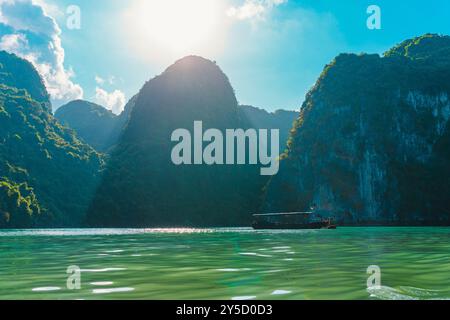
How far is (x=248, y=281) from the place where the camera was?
13.5 meters

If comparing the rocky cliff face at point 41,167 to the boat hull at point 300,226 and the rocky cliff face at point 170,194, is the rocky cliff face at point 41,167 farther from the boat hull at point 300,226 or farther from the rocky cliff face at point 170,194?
the boat hull at point 300,226

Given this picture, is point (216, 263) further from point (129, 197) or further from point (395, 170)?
point (129, 197)

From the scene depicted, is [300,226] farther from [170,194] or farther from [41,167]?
[41,167]

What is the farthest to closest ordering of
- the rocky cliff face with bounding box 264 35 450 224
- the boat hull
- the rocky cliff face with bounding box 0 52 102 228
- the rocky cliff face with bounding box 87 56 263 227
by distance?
the rocky cliff face with bounding box 87 56 263 227 → the rocky cliff face with bounding box 0 52 102 228 → the rocky cliff face with bounding box 264 35 450 224 → the boat hull

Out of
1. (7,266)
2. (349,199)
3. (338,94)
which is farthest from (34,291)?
(338,94)

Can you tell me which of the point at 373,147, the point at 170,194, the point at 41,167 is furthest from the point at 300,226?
the point at 41,167

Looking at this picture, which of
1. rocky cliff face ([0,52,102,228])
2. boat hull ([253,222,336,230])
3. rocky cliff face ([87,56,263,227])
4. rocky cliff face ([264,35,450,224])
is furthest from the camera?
rocky cliff face ([87,56,263,227])

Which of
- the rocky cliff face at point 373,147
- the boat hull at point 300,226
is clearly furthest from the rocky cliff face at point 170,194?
the boat hull at point 300,226

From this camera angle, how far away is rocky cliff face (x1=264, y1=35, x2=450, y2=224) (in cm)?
13938

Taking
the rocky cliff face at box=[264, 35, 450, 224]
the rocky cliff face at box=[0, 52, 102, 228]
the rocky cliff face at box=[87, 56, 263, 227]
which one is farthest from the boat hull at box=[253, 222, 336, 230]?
the rocky cliff face at box=[87, 56, 263, 227]

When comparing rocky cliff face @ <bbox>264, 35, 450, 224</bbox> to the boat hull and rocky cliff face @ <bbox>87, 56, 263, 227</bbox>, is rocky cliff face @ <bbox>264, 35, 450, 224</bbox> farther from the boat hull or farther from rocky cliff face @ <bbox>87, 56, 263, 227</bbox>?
the boat hull

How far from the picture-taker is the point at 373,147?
5753 inches
